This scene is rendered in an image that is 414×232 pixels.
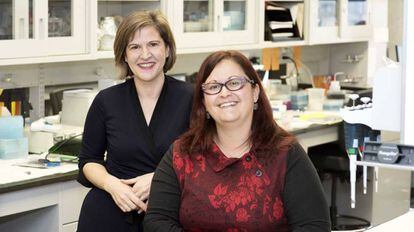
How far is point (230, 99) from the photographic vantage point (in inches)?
98.3

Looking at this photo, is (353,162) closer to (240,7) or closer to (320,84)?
(240,7)

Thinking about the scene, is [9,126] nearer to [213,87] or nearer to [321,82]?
[213,87]

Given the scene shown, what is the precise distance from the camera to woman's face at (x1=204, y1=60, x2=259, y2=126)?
2.49 m

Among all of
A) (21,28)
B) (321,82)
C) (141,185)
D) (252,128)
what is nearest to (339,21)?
(321,82)

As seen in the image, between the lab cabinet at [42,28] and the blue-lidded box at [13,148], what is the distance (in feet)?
1.24

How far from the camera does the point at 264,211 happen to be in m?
2.42

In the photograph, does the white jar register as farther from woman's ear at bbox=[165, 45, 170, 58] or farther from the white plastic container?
the white plastic container

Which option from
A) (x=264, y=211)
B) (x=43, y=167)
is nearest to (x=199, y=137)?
(x=264, y=211)

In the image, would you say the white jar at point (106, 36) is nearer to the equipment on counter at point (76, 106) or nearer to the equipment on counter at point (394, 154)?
the equipment on counter at point (76, 106)

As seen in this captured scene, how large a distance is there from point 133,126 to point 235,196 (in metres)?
0.62

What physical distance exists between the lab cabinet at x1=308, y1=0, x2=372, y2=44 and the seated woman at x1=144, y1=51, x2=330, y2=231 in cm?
305

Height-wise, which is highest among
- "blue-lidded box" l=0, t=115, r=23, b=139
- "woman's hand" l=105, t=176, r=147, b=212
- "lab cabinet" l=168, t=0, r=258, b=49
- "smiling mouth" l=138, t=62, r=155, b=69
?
"lab cabinet" l=168, t=0, r=258, b=49

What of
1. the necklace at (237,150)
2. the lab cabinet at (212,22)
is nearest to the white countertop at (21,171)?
the necklace at (237,150)

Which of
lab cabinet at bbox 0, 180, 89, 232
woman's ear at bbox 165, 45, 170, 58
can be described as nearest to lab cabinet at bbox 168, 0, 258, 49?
lab cabinet at bbox 0, 180, 89, 232
